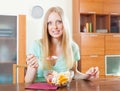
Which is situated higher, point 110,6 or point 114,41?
point 110,6

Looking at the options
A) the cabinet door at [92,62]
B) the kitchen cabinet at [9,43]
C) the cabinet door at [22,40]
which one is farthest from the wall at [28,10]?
the cabinet door at [92,62]

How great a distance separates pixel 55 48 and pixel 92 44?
85.0 inches

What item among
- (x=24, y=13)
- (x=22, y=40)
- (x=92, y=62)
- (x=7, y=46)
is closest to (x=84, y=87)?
(x=22, y=40)

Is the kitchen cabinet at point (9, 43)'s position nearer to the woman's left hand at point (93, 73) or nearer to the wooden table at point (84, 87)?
the woman's left hand at point (93, 73)

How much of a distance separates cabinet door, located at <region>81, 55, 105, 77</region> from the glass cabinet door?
114 centimetres

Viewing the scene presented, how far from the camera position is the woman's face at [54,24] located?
1.93 metres

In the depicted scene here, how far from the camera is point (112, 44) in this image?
4.18 m

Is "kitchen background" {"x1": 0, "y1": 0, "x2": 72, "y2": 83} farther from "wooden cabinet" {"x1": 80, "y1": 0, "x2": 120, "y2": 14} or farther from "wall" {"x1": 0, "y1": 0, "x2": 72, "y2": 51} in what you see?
"wooden cabinet" {"x1": 80, "y1": 0, "x2": 120, "y2": 14}

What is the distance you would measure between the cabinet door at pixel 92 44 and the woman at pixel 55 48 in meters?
2.02

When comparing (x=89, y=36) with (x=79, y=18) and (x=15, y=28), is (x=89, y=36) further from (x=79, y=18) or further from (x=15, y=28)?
(x=15, y=28)

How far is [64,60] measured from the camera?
1984 mm

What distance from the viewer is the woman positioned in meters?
1.90

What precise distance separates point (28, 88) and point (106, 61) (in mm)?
2794

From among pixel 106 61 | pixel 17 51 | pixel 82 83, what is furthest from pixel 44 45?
pixel 106 61
